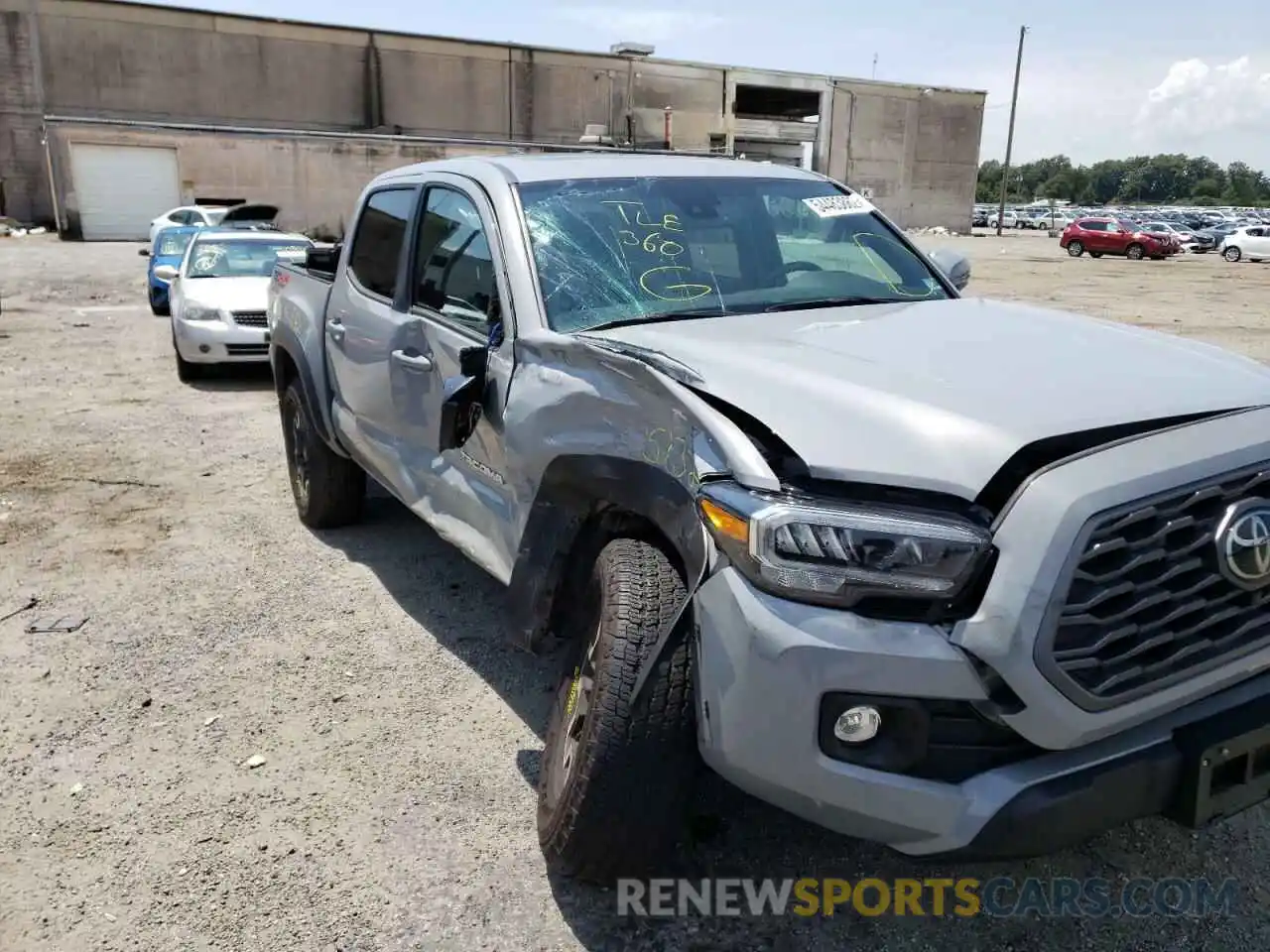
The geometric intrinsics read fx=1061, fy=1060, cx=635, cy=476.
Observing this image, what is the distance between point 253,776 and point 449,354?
1508mm

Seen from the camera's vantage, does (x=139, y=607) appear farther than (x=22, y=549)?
No

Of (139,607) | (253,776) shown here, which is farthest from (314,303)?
(253,776)

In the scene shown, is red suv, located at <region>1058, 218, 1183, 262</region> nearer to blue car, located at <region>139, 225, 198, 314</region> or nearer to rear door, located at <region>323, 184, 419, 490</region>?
blue car, located at <region>139, 225, 198, 314</region>

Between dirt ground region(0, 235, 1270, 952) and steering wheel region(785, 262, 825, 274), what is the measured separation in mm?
1756

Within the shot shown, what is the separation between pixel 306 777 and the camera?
3.33 m

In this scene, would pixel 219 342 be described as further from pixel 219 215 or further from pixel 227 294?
pixel 219 215

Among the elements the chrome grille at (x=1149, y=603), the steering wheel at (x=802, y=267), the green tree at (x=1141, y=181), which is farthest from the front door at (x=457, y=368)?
the green tree at (x=1141, y=181)

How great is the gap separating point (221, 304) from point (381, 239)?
670 centimetres

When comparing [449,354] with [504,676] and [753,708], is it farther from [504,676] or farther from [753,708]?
[753,708]

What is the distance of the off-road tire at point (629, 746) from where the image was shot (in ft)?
7.83

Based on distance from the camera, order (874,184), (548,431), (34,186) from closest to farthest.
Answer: (548,431) < (34,186) < (874,184)

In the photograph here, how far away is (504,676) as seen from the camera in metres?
4.03

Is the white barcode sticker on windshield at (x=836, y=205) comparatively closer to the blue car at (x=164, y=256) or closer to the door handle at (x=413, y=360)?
the door handle at (x=413, y=360)

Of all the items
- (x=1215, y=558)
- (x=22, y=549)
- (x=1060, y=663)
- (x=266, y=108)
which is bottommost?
(x=22, y=549)
